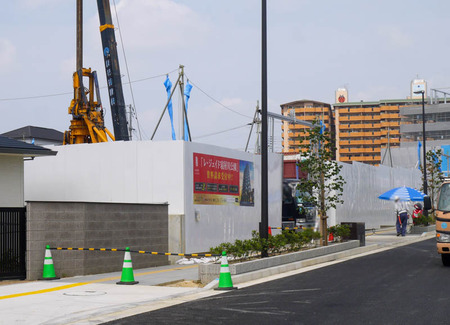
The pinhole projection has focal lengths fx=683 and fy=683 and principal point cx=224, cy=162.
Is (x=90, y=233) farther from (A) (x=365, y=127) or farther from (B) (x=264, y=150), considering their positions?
(A) (x=365, y=127)

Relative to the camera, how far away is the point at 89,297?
13352 mm

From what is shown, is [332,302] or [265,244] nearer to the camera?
[332,302]

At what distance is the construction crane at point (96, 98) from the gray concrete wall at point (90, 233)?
15.2 meters

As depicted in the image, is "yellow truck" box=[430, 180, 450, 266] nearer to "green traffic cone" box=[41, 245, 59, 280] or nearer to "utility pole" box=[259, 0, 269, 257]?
"utility pole" box=[259, 0, 269, 257]

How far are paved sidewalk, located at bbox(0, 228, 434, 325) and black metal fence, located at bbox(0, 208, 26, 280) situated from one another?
0.54 metres

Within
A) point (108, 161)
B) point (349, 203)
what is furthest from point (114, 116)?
point (108, 161)

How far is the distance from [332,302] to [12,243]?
8217 millimetres

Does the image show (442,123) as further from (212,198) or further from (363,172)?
(212,198)

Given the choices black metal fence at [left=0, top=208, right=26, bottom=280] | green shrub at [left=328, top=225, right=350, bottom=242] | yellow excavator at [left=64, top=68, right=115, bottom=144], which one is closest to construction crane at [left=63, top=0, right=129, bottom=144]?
yellow excavator at [left=64, top=68, right=115, bottom=144]

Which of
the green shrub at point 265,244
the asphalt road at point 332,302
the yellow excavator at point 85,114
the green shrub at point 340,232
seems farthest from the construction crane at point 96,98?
the asphalt road at point 332,302

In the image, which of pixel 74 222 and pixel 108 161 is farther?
pixel 108 161

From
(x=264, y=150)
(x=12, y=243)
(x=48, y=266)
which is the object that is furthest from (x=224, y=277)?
(x=12, y=243)

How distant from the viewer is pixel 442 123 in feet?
435

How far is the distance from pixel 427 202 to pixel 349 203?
60.1 ft
